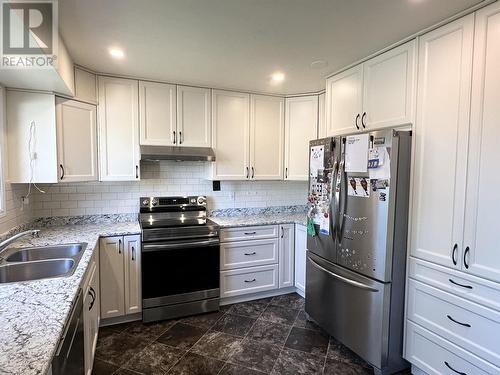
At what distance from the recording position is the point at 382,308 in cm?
199

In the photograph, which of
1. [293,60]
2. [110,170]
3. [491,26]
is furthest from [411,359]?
[110,170]

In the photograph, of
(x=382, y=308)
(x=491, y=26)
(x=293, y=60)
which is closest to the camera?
(x=491, y=26)

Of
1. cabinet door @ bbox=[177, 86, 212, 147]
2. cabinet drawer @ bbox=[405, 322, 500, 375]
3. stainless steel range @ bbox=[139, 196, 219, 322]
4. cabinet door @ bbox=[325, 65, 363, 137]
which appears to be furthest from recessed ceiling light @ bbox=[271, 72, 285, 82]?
cabinet drawer @ bbox=[405, 322, 500, 375]

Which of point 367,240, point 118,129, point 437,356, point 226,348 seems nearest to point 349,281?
point 367,240

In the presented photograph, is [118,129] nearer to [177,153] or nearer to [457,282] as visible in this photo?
[177,153]

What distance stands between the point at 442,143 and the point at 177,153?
228 centimetres

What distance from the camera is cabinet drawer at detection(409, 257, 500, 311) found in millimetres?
1586

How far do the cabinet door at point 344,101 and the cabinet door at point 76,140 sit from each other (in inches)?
88.3

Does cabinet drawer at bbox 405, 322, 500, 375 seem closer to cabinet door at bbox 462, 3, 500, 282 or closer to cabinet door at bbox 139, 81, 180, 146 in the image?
cabinet door at bbox 462, 3, 500, 282

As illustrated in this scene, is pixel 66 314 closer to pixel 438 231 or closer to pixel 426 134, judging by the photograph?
pixel 438 231

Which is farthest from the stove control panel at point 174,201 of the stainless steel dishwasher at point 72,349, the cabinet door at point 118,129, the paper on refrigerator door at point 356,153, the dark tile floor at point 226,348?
the paper on refrigerator door at point 356,153

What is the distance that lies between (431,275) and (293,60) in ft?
6.25

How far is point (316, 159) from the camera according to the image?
256cm

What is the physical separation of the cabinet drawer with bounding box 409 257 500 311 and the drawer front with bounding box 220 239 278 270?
5.04ft
